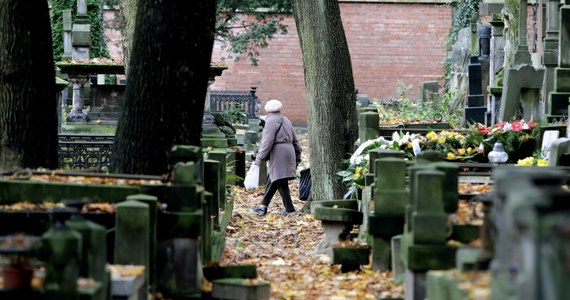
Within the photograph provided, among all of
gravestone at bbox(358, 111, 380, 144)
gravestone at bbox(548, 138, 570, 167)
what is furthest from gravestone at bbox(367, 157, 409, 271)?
gravestone at bbox(358, 111, 380, 144)

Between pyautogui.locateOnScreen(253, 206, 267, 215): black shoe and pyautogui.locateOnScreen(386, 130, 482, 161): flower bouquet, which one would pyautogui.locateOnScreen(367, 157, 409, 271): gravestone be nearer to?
pyautogui.locateOnScreen(386, 130, 482, 161): flower bouquet

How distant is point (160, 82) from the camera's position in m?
11.5

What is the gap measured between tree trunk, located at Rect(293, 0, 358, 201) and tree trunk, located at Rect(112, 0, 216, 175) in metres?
7.54

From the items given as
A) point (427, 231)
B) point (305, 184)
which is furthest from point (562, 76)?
point (427, 231)

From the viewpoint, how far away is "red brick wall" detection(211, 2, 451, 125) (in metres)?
44.5

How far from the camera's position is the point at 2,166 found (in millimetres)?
12258

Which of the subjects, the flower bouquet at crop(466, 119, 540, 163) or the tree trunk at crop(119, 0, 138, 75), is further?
the tree trunk at crop(119, 0, 138, 75)

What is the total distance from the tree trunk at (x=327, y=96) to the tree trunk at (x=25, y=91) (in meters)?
7.05

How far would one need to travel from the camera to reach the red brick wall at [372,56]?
1752 inches

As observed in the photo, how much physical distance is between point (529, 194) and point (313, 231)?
12.0 meters

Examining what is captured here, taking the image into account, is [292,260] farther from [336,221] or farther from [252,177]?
[252,177]

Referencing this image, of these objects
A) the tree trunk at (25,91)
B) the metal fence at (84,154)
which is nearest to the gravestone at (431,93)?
the metal fence at (84,154)

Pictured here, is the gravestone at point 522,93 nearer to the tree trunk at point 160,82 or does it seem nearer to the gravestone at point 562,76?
the gravestone at point 562,76

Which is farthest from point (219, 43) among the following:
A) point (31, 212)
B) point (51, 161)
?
point (31, 212)
